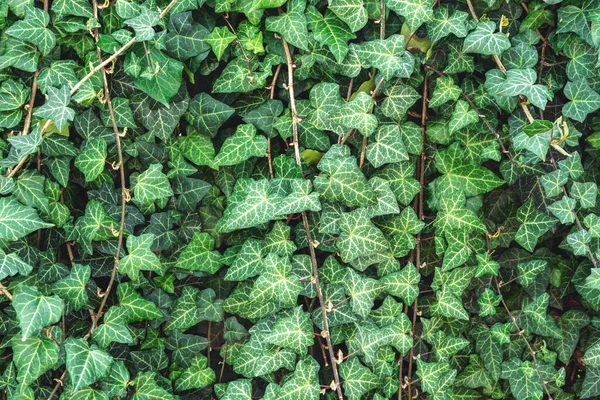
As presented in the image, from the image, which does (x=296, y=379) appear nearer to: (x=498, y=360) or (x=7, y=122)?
(x=498, y=360)

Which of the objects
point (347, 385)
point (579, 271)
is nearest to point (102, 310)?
point (347, 385)

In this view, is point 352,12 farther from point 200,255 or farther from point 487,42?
point 200,255

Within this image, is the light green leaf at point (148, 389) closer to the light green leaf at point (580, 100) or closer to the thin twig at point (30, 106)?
the thin twig at point (30, 106)

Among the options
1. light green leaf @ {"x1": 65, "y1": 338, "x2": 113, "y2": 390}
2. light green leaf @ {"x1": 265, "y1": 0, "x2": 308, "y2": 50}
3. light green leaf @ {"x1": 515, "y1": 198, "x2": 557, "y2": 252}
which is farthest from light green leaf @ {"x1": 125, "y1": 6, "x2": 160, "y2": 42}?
light green leaf @ {"x1": 515, "y1": 198, "x2": 557, "y2": 252}

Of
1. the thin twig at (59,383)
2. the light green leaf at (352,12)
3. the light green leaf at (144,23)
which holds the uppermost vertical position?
the light green leaf at (144,23)

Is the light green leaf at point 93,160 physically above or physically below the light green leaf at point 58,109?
below

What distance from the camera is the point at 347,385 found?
66.4 inches

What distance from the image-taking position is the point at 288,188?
169cm

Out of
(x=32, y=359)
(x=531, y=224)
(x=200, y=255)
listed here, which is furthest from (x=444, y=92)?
(x=32, y=359)

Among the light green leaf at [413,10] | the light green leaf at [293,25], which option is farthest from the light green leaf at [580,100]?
the light green leaf at [293,25]

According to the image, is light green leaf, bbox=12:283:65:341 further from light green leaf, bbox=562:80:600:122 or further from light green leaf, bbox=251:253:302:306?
light green leaf, bbox=562:80:600:122

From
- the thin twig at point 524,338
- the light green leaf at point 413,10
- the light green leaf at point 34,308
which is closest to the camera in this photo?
the light green leaf at point 34,308

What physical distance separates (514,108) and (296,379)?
88cm

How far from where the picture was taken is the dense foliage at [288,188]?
1630mm
